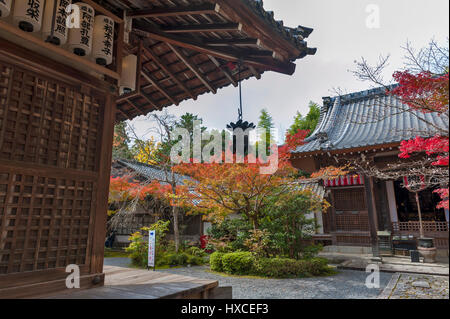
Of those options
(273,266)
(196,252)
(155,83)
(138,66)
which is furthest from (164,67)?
(196,252)

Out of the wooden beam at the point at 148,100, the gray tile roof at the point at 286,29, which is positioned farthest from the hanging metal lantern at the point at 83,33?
the wooden beam at the point at 148,100

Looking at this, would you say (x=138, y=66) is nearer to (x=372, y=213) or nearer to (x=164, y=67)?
(x=164, y=67)

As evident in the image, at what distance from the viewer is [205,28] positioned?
10.3ft

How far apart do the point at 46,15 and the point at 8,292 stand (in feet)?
7.88

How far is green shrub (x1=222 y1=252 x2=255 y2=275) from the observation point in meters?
8.34

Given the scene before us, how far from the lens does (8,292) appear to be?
6.82ft

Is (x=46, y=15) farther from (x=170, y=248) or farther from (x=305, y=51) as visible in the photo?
(x=170, y=248)

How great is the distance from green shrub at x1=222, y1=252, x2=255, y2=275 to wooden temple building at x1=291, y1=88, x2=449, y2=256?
3.47 metres

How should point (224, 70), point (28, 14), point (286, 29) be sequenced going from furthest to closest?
point (224, 70) < point (286, 29) < point (28, 14)

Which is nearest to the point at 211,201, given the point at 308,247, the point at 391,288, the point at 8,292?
the point at 308,247

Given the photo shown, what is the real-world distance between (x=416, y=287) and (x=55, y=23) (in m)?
7.50

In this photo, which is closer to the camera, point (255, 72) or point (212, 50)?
point (212, 50)

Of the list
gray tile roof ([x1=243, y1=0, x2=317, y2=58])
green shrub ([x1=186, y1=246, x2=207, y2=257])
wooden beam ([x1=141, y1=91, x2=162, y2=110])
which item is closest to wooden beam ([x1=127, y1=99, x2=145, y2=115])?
wooden beam ([x1=141, y1=91, x2=162, y2=110])

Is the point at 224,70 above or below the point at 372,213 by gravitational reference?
above
